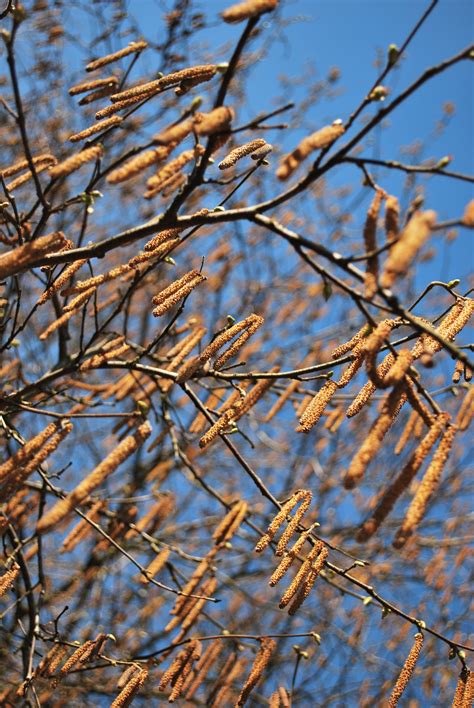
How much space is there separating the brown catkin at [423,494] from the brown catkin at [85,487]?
0.66 meters

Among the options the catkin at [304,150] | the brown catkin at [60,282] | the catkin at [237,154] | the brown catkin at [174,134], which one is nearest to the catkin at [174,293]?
the brown catkin at [60,282]

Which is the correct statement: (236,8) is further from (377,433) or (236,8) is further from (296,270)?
(296,270)

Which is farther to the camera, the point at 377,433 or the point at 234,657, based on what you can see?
the point at 234,657

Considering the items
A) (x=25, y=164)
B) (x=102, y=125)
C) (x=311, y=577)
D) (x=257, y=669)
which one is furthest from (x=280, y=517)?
(x=25, y=164)

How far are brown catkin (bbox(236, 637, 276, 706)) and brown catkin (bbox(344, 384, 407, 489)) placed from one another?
3.88 feet

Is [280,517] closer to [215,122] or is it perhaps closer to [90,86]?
[215,122]

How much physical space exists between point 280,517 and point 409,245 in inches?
43.7

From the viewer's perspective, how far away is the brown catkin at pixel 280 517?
6.64ft

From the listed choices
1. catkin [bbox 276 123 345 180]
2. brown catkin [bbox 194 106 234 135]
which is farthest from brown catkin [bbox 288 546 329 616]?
brown catkin [bbox 194 106 234 135]

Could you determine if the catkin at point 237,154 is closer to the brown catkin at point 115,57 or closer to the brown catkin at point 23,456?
the brown catkin at point 115,57

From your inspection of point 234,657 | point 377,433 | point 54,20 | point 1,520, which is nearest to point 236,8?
point 377,433

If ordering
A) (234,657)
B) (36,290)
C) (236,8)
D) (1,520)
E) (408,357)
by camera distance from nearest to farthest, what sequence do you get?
1. (236,8)
2. (408,357)
3. (1,520)
4. (234,657)
5. (36,290)

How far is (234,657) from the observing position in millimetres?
2869

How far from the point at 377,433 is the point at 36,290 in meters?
6.33
